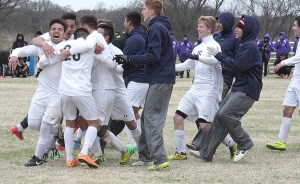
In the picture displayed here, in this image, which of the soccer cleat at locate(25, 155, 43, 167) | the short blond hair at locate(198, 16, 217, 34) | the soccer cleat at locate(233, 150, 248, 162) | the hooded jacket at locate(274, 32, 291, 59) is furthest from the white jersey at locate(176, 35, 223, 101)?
the hooded jacket at locate(274, 32, 291, 59)

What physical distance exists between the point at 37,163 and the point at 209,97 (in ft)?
8.27

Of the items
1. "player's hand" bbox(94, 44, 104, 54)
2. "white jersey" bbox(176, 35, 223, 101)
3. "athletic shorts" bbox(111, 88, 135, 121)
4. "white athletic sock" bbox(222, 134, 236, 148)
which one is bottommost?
"white athletic sock" bbox(222, 134, 236, 148)

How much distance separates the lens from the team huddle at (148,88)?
8.91 m

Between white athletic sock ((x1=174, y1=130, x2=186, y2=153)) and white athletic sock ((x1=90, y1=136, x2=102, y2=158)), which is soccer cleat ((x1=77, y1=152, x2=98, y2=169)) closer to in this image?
white athletic sock ((x1=90, y1=136, x2=102, y2=158))

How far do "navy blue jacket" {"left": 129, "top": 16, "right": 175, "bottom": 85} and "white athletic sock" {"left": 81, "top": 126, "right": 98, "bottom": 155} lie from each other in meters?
0.93

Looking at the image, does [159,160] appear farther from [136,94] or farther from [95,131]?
[136,94]

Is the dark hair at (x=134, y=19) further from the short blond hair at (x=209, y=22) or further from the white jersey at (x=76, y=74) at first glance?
the white jersey at (x=76, y=74)

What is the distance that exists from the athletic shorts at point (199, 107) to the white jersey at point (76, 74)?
69.5 inches

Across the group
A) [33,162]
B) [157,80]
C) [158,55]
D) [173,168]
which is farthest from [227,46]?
[33,162]

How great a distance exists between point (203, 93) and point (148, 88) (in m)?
1.16

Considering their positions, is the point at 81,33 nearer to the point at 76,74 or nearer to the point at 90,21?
the point at 90,21

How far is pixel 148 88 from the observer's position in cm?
922

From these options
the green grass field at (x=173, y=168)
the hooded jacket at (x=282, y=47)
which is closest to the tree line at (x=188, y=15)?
the hooded jacket at (x=282, y=47)

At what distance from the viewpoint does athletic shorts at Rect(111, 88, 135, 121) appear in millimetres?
9680
